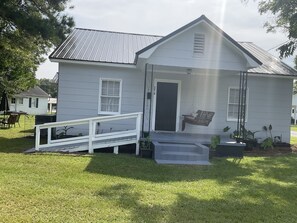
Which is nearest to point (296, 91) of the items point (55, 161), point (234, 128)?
point (234, 128)

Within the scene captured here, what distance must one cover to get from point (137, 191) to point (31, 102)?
56577 mm

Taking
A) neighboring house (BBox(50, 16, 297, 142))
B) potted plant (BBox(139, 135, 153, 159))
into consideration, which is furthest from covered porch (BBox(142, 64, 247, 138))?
potted plant (BBox(139, 135, 153, 159))

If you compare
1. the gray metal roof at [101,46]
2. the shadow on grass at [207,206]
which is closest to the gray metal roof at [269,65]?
the gray metal roof at [101,46]

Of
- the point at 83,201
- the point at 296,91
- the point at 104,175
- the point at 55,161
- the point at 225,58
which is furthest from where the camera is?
the point at 296,91

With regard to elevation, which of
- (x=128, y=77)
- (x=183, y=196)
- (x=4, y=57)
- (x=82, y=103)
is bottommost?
(x=183, y=196)

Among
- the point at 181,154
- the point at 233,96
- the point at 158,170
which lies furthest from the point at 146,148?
the point at 233,96

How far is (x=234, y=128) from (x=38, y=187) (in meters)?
10.5

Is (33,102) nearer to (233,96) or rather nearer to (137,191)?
(233,96)

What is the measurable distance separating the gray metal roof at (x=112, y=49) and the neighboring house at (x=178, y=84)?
43 millimetres

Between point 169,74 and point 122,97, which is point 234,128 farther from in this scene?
point 122,97

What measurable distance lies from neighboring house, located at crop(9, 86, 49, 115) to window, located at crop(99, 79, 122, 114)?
45667 millimetres

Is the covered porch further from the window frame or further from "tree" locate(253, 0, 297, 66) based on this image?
the window frame

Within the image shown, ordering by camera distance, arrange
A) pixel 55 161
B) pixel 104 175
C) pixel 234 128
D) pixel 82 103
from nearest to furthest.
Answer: pixel 104 175 → pixel 55 161 → pixel 82 103 → pixel 234 128

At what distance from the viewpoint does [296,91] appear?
52469 mm
